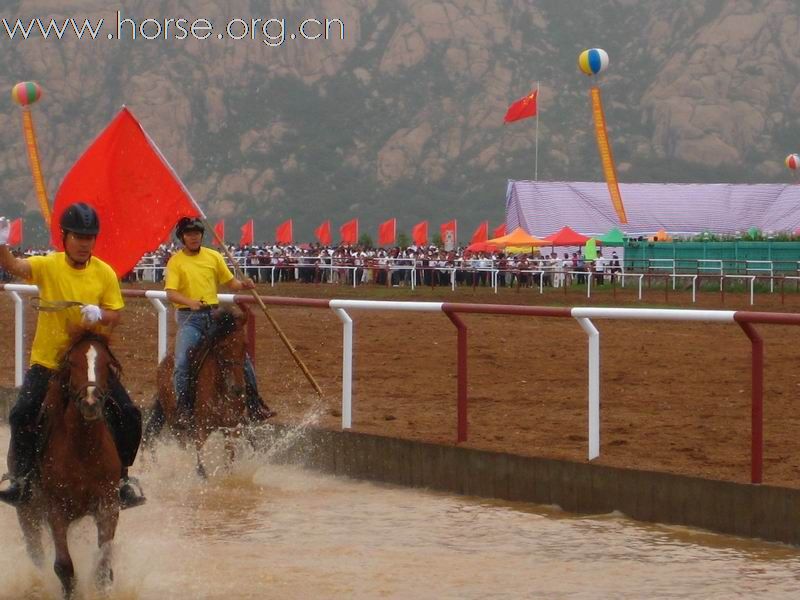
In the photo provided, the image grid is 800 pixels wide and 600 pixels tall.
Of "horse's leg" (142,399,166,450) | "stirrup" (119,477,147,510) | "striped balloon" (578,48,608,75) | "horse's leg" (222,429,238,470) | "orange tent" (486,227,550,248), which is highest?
"striped balloon" (578,48,608,75)

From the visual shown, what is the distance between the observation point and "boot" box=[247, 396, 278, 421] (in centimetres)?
1175

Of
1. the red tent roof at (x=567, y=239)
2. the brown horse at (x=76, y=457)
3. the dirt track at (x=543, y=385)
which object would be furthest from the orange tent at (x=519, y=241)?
the brown horse at (x=76, y=457)

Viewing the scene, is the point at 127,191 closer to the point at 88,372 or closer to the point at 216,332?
the point at 216,332

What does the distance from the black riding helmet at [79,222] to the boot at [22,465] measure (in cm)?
97

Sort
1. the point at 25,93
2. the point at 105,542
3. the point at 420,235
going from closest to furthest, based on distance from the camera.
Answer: the point at 105,542 < the point at 25,93 < the point at 420,235

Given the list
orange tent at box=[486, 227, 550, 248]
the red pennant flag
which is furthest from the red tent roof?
the red pennant flag

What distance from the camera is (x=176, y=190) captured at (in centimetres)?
1305

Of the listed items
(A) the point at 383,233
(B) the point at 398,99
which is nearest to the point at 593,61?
(A) the point at 383,233

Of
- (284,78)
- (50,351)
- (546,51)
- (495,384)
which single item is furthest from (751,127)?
(50,351)

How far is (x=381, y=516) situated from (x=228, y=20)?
412ft

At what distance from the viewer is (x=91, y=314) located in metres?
7.28

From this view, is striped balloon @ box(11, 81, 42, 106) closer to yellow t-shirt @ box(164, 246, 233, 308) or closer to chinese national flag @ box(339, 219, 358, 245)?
chinese national flag @ box(339, 219, 358, 245)

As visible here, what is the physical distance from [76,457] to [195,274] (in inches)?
187

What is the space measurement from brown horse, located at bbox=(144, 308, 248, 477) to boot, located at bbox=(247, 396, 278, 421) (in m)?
0.05
